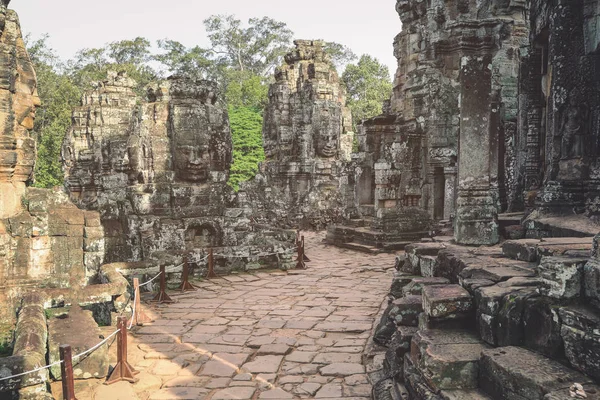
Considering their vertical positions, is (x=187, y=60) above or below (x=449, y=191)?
above

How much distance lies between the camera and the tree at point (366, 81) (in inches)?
1654

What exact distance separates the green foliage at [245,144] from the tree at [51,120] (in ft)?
31.5

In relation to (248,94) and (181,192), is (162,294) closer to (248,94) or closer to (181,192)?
(181,192)

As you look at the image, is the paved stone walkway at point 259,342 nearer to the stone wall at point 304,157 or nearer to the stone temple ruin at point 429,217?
the stone temple ruin at point 429,217

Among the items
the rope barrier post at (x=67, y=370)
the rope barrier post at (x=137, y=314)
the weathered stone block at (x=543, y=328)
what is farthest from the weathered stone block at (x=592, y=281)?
the rope barrier post at (x=137, y=314)

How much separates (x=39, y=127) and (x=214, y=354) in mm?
31552

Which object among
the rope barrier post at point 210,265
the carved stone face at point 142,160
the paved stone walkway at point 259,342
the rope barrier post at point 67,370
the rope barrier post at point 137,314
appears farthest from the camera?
the carved stone face at point 142,160

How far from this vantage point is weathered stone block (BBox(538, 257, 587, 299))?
121 inches

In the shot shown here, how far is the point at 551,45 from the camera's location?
7051 millimetres

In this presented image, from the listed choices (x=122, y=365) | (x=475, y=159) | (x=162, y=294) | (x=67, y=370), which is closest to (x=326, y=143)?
(x=162, y=294)

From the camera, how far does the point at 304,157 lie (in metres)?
21.1

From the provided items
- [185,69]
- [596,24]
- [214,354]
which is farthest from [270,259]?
[185,69]

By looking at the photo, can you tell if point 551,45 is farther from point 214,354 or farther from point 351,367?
point 214,354

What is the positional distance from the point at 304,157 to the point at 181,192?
10.5 meters
